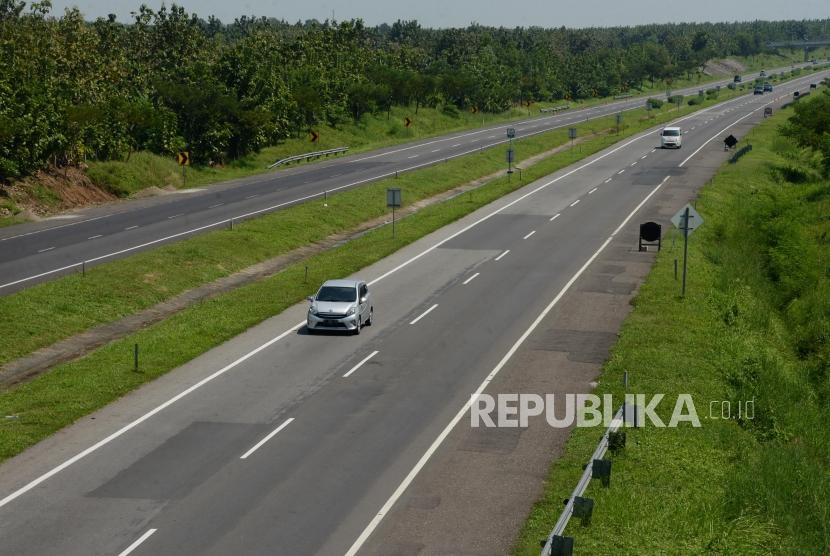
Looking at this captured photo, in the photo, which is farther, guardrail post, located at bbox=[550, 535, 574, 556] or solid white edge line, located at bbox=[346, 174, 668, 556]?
solid white edge line, located at bbox=[346, 174, 668, 556]

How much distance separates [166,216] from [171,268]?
1409 cm

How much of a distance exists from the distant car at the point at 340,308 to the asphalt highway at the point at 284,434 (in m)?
0.46

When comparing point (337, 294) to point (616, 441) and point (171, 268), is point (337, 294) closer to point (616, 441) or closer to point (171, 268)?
point (171, 268)

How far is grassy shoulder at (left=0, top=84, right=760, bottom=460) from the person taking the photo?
26.5 metres

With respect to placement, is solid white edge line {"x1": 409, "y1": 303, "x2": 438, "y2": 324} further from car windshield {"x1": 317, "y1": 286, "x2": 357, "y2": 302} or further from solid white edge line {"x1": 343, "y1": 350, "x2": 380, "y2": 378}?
solid white edge line {"x1": 343, "y1": 350, "x2": 380, "y2": 378}

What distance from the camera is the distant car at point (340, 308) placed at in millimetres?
32594

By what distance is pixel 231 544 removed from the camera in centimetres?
1759

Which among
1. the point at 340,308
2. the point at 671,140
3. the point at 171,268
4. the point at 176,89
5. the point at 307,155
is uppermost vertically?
the point at 176,89

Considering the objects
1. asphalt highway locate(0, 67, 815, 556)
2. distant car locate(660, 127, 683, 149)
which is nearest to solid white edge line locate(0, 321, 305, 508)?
asphalt highway locate(0, 67, 815, 556)

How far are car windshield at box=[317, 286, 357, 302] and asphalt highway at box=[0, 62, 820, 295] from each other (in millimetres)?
12737

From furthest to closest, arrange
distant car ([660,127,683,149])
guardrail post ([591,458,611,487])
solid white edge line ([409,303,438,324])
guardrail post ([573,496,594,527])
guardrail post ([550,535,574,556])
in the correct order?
distant car ([660,127,683,149]) → solid white edge line ([409,303,438,324]) → guardrail post ([591,458,611,487]) → guardrail post ([573,496,594,527]) → guardrail post ([550,535,574,556])

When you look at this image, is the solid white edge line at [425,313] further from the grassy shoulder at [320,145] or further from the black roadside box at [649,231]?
the grassy shoulder at [320,145]

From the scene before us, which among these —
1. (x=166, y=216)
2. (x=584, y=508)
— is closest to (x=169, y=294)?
(x=166, y=216)

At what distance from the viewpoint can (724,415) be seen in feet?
84.8
